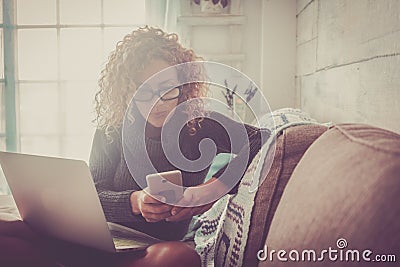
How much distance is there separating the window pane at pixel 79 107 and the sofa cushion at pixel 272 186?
7.40 feet

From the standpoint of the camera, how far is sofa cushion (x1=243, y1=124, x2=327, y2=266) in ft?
2.98

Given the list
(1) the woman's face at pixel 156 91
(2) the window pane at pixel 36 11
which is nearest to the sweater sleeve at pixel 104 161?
(1) the woman's face at pixel 156 91

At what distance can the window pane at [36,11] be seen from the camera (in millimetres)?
3049

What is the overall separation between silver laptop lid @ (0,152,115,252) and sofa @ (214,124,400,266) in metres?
0.33

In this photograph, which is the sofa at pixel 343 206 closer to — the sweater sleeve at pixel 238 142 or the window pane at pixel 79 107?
the sweater sleeve at pixel 238 142

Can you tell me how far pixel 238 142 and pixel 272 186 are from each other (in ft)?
1.21

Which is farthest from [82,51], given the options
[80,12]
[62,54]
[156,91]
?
[156,91]

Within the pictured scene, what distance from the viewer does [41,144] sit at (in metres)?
3.11

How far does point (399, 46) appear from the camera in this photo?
1.03 metres

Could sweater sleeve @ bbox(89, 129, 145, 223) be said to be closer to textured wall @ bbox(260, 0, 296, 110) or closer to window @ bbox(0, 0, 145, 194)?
textured wall @ bbox(260, 0, 296, 110)

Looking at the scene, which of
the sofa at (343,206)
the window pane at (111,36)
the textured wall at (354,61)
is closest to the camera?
the sofa at (343,206)

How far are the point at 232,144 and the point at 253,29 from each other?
160 cm

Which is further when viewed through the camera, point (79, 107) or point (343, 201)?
point (79, 107)

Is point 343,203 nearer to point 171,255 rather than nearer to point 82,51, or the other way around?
point 171,255
